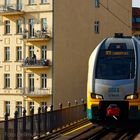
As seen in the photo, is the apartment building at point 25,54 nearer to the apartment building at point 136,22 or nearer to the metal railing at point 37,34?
the metal railing at point 37,34

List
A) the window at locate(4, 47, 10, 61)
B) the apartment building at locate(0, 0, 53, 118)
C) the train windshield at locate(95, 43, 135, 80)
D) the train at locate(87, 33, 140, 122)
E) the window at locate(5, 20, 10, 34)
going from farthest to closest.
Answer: the window at locate(5, 20, 10, 34) → the window at locate(4, 47, 10, 61) → the apartment building at locate(0, 0, 53, 118) → the train windshield at locate(95, 43, 135, 80) → the train at locate(87, 33, 140, 122)

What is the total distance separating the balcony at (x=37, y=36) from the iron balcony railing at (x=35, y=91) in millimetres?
5477

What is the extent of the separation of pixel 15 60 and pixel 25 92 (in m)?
4.29

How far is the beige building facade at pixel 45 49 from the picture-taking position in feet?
197

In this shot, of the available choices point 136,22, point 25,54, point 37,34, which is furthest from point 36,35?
point 136,22

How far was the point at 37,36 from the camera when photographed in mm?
60625

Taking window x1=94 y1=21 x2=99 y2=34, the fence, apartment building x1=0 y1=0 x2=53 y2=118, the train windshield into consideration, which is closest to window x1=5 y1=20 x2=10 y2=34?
apartment building x1=0 y1=0 x2=53 y2=118

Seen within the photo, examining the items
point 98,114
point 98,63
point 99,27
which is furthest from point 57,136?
point 99,27

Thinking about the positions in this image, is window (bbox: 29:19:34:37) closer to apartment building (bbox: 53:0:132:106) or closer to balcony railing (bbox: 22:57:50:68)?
balcony railing (bbox: 22:57:50:68)

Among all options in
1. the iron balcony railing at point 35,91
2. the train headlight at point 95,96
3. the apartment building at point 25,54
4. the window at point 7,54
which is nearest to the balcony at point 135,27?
the apartment building at point 25,54

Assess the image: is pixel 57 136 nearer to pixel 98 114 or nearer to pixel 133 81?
pixel 98 114

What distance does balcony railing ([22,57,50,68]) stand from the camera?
5978cm

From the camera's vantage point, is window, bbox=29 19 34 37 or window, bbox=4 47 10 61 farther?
window, bbox=4 47 10 61

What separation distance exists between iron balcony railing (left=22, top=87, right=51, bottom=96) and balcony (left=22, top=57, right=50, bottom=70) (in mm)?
2425
